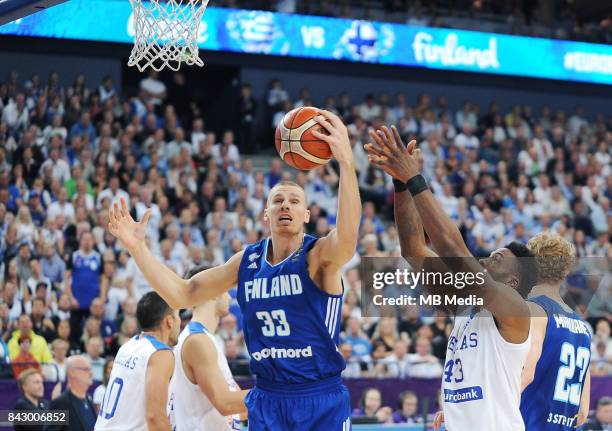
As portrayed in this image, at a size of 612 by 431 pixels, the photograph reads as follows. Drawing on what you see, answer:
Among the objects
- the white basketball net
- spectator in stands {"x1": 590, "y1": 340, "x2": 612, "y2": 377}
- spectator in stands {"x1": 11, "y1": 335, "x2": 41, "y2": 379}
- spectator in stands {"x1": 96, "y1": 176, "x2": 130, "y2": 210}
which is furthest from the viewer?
spectator in stands {"x1": 96, "y1": 176, "x2": 130, "y2": 210}

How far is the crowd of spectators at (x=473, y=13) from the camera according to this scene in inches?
744

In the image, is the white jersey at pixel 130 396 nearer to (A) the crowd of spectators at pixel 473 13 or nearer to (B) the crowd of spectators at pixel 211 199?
(B) the crowd of spectators at pixel 211 199

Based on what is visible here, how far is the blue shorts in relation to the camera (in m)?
4.91

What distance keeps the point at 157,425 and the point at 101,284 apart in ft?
22.6

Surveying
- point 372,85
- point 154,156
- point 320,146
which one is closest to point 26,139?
point 154,156

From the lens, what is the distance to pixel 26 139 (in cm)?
1442

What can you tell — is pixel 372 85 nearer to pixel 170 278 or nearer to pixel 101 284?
pixel 101 284

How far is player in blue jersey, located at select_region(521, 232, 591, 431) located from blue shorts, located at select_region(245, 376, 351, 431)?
3.65 feet

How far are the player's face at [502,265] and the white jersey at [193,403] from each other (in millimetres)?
1820

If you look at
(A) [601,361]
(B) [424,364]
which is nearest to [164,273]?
(B) [424,364]

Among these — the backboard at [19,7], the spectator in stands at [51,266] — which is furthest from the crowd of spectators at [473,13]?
the backboard at [19,7]

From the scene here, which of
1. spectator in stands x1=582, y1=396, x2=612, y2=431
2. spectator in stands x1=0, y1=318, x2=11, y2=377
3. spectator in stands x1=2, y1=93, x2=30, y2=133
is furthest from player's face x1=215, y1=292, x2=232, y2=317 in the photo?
spectator in stands x1=2, y1=93, x2=30, y2=133

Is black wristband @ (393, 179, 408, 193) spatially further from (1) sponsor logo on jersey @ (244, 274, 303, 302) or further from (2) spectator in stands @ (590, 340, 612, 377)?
(2) spectator in stands @ (590, 340, 612, 377)

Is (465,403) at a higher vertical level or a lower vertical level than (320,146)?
lower
